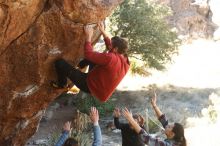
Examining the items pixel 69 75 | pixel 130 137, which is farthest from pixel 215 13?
pixel 130 137

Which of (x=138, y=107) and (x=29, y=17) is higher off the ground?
(x=29, y=17)

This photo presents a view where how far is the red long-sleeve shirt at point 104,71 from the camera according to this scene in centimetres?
698

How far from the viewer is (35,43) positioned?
26.3ft

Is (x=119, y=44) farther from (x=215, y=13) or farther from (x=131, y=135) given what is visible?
(x=215, y=13)

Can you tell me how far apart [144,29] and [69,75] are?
13.5 meters

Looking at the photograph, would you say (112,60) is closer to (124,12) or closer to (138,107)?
(138,107)

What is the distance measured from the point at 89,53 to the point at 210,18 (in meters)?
32.0

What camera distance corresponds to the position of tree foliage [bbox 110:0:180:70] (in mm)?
20859

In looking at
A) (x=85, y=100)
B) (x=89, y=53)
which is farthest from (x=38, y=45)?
(x=85, y=100)

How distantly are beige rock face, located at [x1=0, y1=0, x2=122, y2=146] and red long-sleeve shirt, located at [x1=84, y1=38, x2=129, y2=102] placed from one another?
2.79ft

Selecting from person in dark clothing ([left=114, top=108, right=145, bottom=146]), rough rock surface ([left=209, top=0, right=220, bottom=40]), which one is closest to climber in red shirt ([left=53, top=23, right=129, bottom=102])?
person in dark clothing ([left=114, top=108, right=145, bottom=146])

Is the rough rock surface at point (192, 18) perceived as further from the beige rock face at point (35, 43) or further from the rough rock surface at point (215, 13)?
the beige rock face at point (35, 43)

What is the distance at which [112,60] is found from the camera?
7.00 m

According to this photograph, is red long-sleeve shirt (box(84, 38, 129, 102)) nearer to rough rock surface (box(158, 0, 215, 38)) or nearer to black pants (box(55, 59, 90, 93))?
black pants (box(55, 59, 90, 93))
